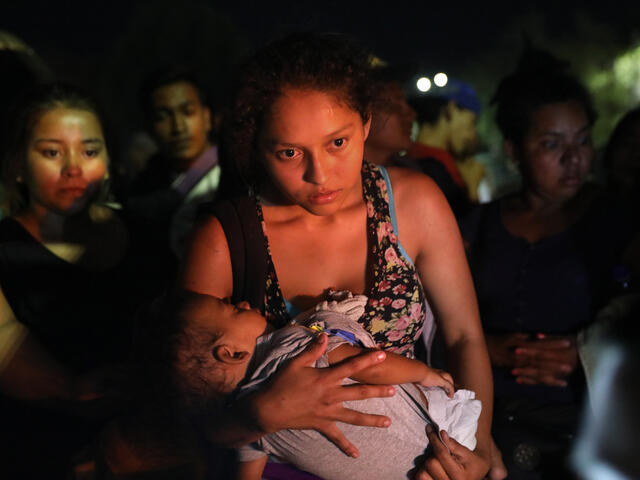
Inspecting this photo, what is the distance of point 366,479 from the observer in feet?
5.43

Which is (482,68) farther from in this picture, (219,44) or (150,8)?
(150,8)

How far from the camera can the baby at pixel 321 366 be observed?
162 cm

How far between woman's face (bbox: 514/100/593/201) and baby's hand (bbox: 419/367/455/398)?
124 cm

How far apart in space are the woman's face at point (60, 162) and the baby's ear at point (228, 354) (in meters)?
1.21

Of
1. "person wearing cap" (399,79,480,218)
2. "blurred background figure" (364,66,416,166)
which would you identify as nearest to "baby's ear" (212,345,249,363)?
"blurred background figure" (364,66,416,166)

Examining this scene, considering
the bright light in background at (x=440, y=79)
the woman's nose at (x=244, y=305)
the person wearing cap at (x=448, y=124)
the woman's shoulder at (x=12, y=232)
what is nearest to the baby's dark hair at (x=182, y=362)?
the woman's nose at (x=244, y=305)

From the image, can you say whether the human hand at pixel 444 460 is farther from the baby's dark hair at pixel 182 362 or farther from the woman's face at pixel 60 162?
the woman's face at pixel 60 162

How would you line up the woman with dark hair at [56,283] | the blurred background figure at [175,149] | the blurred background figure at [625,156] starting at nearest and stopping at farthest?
the woman with dark hair at [56,283] < the blurred background figure at [625,156] < the blurred background figure at [175,149]

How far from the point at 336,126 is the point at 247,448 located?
0.99 m

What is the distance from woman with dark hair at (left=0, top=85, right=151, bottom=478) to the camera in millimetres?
2182

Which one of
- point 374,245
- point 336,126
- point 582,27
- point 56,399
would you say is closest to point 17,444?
point 56,399

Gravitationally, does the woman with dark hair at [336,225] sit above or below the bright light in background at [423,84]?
below

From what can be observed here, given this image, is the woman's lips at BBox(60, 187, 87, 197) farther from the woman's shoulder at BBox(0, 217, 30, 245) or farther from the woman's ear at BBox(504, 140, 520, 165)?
the woman's ear at BBox(504, 140, 520, 165)

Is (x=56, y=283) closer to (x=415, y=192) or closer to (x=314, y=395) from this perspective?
(x=314, y=395)
